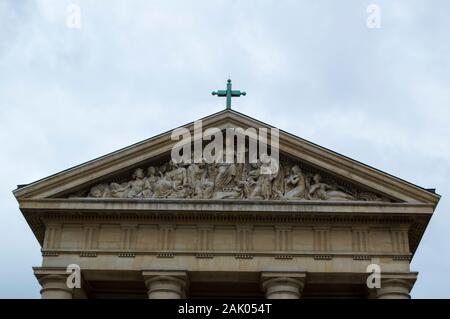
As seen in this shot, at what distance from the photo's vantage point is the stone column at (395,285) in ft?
99.5

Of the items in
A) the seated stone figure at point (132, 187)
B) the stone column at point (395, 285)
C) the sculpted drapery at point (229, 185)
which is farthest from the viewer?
the seated stone figure at point (132, 187)

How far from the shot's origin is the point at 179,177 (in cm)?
3209

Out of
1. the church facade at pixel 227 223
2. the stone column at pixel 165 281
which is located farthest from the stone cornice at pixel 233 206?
the stone column at pixel 165 281

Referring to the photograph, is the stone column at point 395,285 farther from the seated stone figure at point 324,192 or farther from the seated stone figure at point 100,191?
the seated stone figure at point 100,191

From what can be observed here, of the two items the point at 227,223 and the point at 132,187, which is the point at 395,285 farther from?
the point at 132,187

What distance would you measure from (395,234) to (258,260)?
512 centimetres

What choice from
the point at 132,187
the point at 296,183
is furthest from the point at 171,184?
the point at 296,183

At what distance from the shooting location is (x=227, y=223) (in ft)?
104

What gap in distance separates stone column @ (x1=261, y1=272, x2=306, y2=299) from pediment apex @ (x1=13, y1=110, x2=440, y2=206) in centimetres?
420

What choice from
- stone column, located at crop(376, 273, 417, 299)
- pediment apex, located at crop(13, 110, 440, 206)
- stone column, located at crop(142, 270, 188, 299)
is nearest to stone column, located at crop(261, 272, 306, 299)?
stone column, located at crop(376, 273, 417, 299)

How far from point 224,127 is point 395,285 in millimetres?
8513

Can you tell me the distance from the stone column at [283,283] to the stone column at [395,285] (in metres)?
2.82

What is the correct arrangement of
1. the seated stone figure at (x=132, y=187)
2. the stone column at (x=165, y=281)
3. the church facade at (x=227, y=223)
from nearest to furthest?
the stone column at (x=165, y=281) < the church facade at (x=227, y=223) < the seated stone figure at (x=132, y=187)
